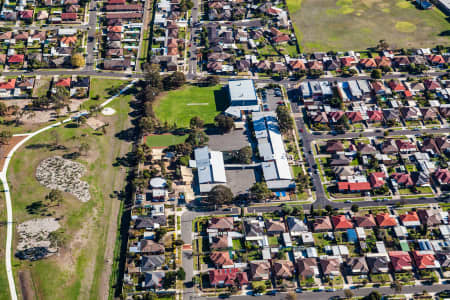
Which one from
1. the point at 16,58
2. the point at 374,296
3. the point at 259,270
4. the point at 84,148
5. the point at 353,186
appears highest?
the point at 16,58

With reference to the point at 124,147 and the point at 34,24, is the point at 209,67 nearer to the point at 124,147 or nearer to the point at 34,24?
the point at 124,147

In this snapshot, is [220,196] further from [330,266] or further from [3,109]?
[3,109]

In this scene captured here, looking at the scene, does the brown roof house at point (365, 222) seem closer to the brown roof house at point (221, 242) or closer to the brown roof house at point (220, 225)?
the brown roof house at point (220, 225)

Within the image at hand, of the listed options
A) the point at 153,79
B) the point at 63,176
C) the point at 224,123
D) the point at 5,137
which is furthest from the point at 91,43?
the point at 224,123

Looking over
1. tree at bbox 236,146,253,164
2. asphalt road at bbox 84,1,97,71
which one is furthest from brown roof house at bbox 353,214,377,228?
asphalt road at bbox 84,1,97,71

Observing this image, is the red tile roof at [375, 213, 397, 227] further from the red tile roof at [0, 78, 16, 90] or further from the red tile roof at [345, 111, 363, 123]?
the red tile roof at [0, 78, 16, 90]

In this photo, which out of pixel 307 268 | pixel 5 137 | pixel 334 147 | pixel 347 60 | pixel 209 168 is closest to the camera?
pixel 307 268
